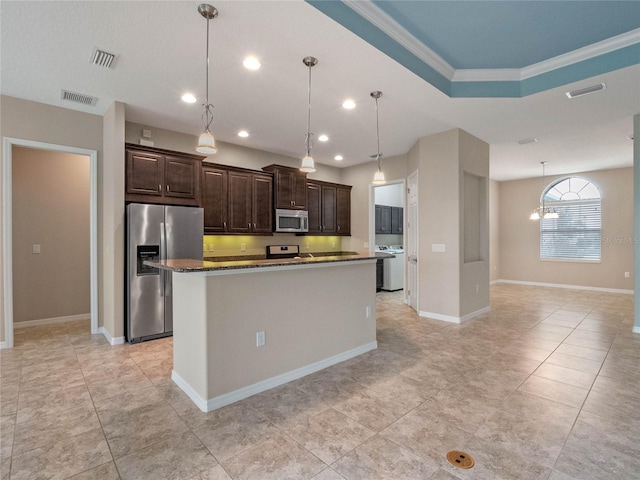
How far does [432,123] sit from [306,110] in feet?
5.90

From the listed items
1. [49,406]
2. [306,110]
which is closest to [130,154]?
[306,110]

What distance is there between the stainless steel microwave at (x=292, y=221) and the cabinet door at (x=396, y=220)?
2.99 metres

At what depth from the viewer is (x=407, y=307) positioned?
5762 millimetres

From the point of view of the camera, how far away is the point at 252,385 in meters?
2.57

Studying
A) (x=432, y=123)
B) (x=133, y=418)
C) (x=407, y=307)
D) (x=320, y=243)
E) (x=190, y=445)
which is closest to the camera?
(x=190, y=445)

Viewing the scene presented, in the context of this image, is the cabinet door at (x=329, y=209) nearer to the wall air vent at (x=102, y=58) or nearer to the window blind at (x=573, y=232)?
the wall air vent at (x=102, y=58)

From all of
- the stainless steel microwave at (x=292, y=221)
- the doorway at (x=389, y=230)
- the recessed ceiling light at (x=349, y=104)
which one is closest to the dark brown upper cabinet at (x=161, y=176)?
the stainless steel microwave at (x=292, y=221)

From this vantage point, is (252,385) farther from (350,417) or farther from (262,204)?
(262,204)

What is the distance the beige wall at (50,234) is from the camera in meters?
4.47

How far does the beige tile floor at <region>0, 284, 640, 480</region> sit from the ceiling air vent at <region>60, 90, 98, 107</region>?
288 cm

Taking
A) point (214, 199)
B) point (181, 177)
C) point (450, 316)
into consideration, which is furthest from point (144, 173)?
point (450, 316)

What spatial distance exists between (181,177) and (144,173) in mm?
455

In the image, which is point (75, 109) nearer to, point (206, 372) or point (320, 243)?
point (206, 372)

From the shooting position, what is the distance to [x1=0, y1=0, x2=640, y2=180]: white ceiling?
91.6 inches
